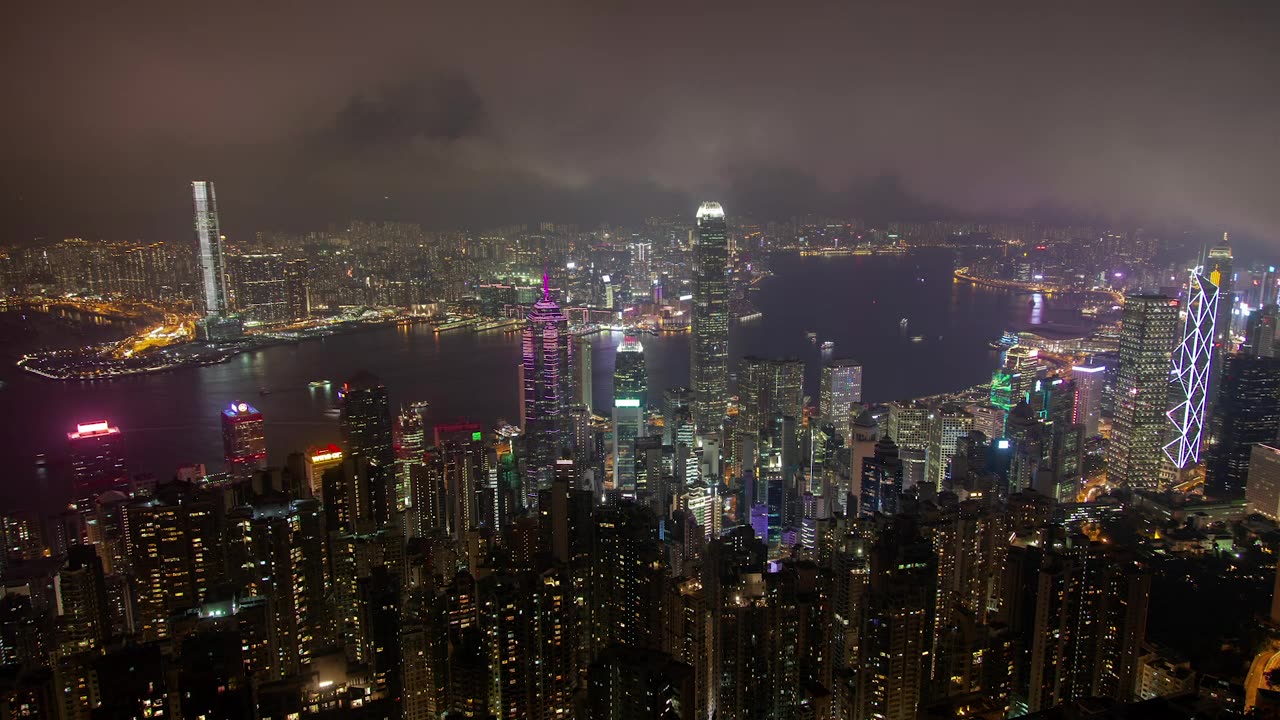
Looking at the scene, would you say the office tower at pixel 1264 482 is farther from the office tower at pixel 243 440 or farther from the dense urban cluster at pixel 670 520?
the office tower at pixel 243 440

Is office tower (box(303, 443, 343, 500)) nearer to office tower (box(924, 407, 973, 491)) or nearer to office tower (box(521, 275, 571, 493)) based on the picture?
office tower (box(521, 275, 571, 493))

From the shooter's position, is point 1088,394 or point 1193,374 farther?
point 1088,394

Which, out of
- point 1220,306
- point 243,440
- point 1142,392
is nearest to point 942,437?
point 1142,392

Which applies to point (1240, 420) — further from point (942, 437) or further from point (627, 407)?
point (627, 407)

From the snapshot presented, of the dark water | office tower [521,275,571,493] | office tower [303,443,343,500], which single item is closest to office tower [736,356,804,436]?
the dark water

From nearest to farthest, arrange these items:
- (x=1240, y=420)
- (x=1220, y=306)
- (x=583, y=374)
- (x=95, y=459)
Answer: (x=95, y=459) → (x=1240, y=420) → (x=1220, y=306) → (x=583, y=374)
